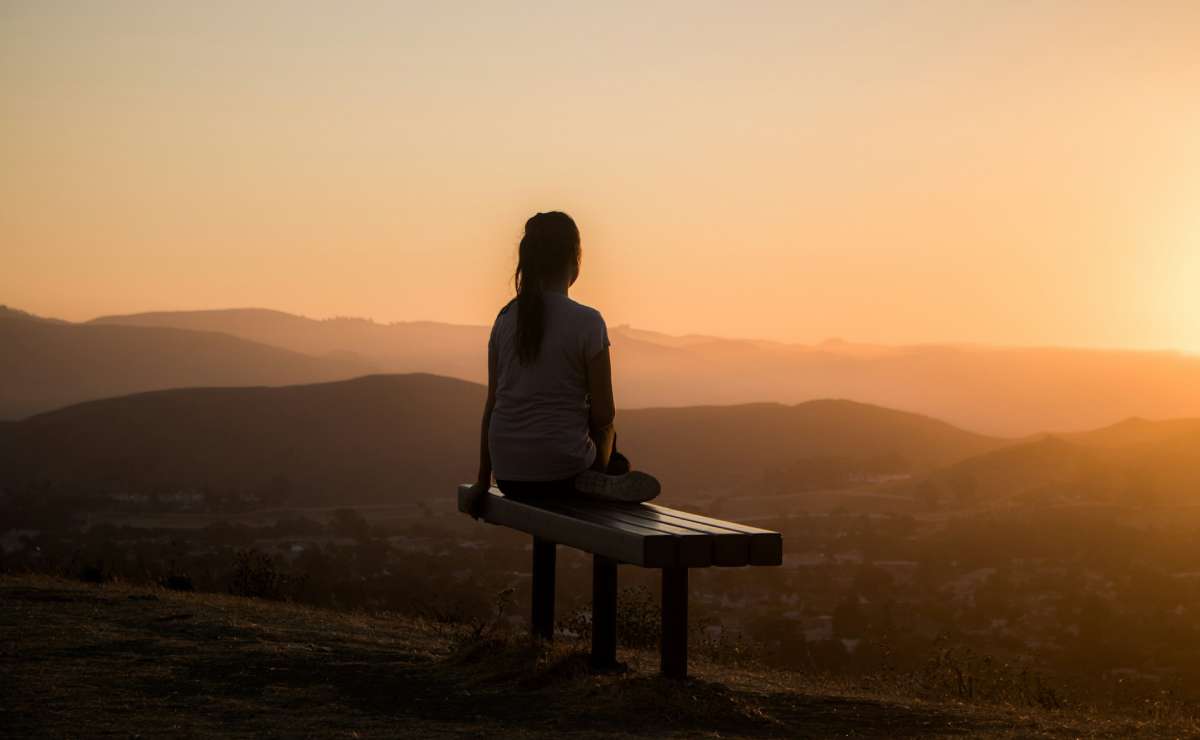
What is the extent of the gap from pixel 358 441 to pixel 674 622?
3693 inches

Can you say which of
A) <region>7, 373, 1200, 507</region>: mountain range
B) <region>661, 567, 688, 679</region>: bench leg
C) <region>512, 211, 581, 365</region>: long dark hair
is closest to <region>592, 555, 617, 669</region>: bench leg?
<region>661, 567, 688, 679</region>: bench leg

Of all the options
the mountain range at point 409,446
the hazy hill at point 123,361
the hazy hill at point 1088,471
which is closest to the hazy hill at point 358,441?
the mountain range at point 409,446

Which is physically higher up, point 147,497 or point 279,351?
point 279,351

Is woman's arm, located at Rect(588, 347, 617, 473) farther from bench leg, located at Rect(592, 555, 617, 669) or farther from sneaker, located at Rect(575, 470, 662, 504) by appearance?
bench leg, located at Rect(592, 555, 617, 669)

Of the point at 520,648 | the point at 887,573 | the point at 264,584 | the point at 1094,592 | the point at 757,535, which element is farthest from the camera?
the point at 887,573

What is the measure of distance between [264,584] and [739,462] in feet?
295

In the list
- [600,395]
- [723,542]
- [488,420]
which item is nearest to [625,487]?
[600,395]

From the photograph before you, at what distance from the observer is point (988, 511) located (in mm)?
59938

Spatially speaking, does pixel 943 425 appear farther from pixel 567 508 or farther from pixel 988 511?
pixel 567 508

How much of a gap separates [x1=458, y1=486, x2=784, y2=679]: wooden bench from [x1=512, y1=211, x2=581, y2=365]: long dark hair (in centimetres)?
90

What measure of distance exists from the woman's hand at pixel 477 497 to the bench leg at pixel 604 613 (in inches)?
40.1

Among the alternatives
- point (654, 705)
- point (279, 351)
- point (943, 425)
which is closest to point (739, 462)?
point (943, 425)

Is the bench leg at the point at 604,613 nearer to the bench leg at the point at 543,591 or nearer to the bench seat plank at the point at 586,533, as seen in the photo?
the bench seat plank at the point at 586,533

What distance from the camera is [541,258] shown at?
6.93 m
